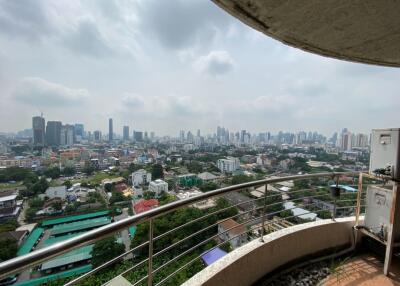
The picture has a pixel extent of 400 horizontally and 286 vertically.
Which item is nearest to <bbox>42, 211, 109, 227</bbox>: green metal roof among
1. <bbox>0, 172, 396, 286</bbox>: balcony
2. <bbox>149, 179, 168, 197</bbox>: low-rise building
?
<bbox>149, 179, 168, 197</bbox>: low-rise building

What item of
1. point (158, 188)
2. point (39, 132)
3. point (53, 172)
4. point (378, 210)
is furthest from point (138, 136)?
point (378, 210)

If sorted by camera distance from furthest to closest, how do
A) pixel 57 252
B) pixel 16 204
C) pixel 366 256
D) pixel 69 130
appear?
pixel 69 130
pixel 16 204
pixel 366 256
pixel 57 252

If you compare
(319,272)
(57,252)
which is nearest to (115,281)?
(57,252)

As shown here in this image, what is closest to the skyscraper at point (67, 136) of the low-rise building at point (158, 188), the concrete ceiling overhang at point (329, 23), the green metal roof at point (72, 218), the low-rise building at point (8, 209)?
the low-rise building at point (158, 188)

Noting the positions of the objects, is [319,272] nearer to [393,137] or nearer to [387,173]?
[387,173]

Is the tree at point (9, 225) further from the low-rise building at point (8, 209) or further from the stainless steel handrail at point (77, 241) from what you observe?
the stainless steel handrail at point (77, 241)

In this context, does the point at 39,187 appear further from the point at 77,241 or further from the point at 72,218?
the point at 77,241
